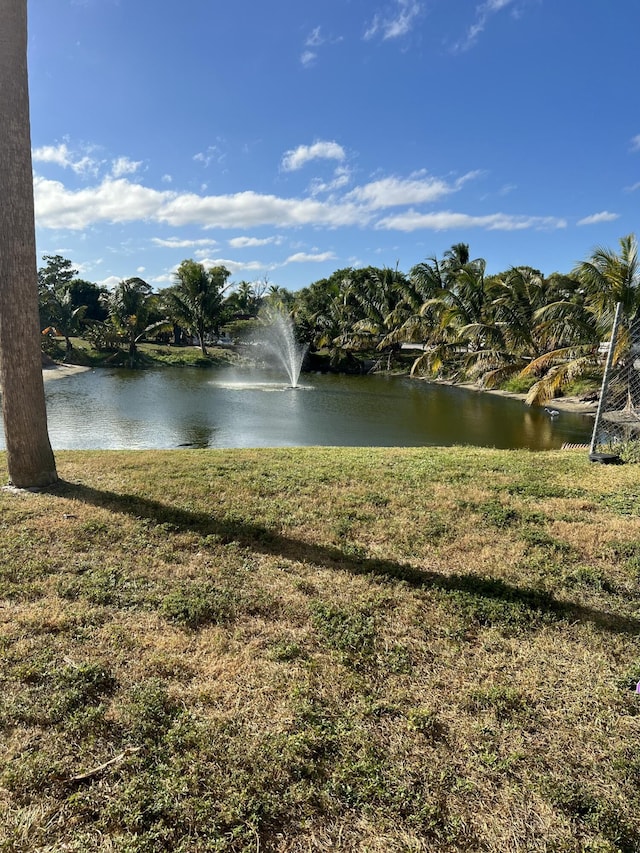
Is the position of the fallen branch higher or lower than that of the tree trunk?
lower

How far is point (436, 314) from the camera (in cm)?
2734

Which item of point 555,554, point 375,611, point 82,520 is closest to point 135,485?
point 82,520

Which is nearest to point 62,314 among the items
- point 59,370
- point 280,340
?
point 59,370

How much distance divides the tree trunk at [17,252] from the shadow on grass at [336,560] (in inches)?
36.8

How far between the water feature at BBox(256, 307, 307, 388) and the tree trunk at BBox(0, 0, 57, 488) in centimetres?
2748

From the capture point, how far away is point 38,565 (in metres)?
3.53

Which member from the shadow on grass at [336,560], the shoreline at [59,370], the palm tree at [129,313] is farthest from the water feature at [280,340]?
the shadow on grass at [336,560]

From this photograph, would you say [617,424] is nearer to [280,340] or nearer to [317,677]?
[317,677]

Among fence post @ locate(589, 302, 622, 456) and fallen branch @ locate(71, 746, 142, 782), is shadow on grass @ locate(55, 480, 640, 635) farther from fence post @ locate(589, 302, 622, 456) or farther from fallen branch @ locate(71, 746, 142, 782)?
fence post @ locate(589, 302, 622, 456)

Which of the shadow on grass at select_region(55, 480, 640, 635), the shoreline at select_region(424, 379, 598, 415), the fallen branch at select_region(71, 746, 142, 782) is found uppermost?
the shoreline at select_region(424, 379, 598, 415)

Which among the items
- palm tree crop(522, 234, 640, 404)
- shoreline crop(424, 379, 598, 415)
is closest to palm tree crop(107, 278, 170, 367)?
shoreline crop(424, 379, 598, 415)

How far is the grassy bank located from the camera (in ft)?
5.74

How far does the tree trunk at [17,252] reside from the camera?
443 cm

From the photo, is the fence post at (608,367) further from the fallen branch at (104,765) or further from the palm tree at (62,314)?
the palm tree at (62,314)
